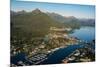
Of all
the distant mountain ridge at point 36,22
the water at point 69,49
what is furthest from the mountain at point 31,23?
the water at point 69,49

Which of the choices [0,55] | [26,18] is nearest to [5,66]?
[0,55]

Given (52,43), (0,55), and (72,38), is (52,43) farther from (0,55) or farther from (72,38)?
(0,55)

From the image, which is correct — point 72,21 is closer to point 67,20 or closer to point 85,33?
point 67,20

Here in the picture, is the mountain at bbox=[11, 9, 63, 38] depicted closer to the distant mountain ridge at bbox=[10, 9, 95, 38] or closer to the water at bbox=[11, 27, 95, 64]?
the distant mountain ridge at bbox=[10, 9, 95, 38]

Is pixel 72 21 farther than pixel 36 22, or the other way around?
pixel 72 21

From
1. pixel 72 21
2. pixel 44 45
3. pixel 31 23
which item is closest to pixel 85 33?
pixel 72 21

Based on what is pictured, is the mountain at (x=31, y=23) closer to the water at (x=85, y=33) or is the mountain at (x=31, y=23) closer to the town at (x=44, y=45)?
the town at (x=44, y=45)
